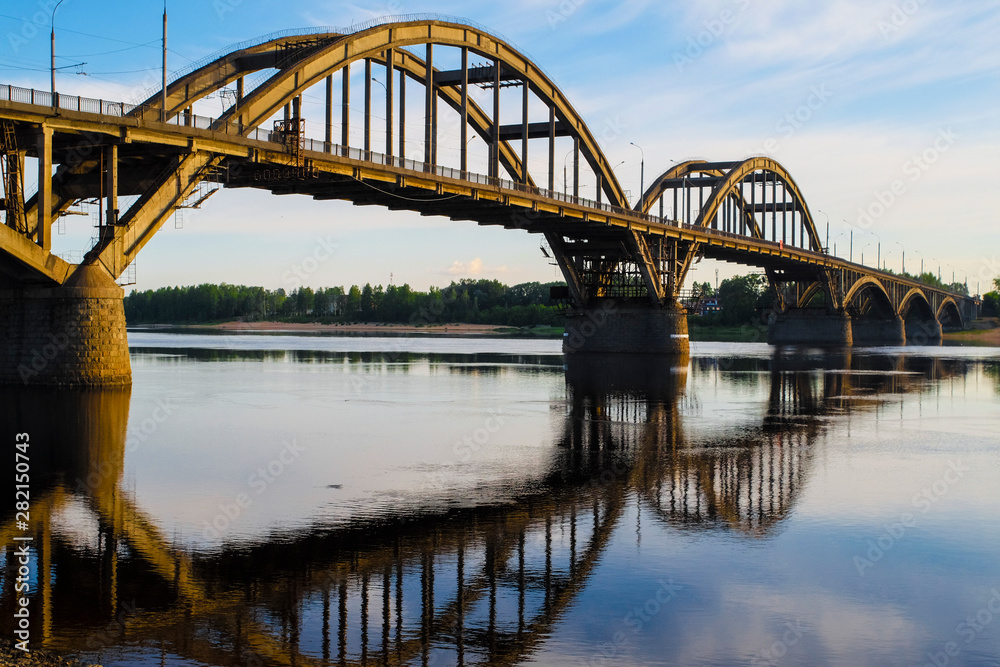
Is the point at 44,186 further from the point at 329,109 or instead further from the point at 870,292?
the point at 870,292

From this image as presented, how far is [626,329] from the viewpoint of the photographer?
80500mm

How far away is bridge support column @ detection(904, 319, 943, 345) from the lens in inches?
6718

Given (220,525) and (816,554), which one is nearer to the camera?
(816,554)

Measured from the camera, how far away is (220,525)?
15.0 meters

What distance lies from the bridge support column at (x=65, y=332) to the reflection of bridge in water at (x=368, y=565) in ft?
39.0

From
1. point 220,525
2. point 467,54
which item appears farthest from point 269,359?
point 220,525

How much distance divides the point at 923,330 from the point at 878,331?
3100cm

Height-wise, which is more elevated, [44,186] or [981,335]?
[44,186]

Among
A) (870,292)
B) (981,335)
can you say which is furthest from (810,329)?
(981,335)

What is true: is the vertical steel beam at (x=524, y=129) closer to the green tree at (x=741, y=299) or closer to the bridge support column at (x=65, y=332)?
the bridge support column at (x=65, y=332)

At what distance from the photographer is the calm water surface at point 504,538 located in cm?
1034

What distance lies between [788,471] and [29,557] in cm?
1508

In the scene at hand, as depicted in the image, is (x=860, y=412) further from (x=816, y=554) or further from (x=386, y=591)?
(x=386, y=591)

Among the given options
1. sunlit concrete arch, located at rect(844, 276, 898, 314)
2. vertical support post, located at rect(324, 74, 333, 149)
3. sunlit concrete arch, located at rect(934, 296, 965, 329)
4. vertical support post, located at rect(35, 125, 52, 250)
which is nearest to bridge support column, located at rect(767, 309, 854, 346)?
sunlit concrete arch, located at rect(844, 276, 898, 314)
